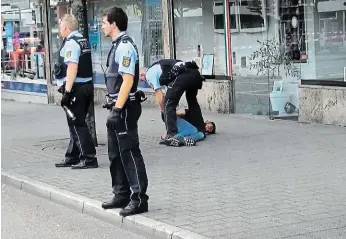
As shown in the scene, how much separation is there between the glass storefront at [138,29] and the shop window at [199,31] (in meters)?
0.58

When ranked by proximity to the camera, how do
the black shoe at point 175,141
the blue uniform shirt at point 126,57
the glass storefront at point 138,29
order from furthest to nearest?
the glass storefront at point 138,29
the black shoe at point 175,141
the blue uniform shirt at point 126,57

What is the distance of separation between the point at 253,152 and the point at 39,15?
11738 mm

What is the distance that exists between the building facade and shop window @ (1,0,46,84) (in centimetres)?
188

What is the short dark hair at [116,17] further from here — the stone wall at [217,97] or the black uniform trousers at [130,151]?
the stone wall at [217,97]

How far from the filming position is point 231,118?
1379 cm

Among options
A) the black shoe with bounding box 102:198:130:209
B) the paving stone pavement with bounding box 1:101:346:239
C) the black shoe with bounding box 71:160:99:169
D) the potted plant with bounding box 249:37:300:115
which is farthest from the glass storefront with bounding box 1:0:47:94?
the black shoe with bounding box 102:198:130:209

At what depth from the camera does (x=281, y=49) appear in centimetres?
1345

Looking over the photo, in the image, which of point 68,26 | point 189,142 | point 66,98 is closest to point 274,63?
point 189,142

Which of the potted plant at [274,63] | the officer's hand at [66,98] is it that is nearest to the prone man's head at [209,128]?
the potted plant at [274,63]

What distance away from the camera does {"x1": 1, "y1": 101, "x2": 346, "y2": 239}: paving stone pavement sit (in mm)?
6211

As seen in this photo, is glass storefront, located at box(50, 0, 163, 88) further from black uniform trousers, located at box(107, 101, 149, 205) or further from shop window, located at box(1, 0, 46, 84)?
black uniform trousers, located at box(107, 101, 149, 205)

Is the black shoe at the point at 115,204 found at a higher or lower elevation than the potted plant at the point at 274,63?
lower

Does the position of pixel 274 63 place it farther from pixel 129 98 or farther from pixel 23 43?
pixel 23 43

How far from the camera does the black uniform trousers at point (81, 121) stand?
8891 mm
